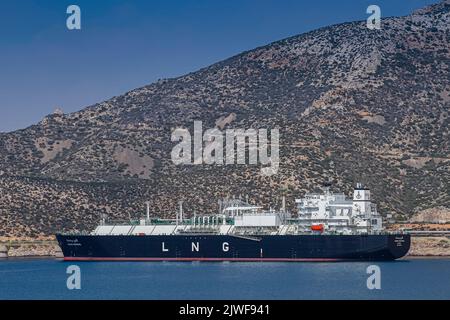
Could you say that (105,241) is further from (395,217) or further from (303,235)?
(395,217)

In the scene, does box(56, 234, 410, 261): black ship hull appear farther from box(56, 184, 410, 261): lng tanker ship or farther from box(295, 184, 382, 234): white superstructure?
box(295, 184, 382, 234): white superstructure

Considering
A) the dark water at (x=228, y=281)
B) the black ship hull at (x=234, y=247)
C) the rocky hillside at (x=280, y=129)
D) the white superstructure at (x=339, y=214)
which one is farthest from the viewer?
the rocky hillside at (x=280, y=129)

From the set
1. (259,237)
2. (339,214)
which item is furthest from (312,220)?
(259,237)

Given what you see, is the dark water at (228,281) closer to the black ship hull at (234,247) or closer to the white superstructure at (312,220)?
the black ship hull at (234,247)

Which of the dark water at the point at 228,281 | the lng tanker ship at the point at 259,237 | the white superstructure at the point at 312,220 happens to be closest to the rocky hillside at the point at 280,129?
the lng tanker ship at the point at 259,237

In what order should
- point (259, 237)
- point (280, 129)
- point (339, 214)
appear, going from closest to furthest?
1. point (259, 237)
2. point (339, 214)
3. point (280, 129)

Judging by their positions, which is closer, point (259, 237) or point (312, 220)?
point (259, 237)

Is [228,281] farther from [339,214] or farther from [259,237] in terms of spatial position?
[339,214]
